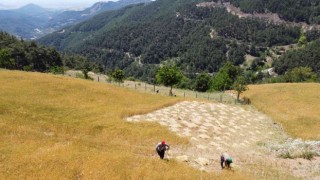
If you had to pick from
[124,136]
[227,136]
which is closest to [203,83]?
[227,136]

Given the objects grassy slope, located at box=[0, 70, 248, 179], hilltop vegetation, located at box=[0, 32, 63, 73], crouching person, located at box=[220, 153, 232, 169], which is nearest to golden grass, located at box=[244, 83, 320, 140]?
grassy slope, located at box=[0, 70, 248, 179]

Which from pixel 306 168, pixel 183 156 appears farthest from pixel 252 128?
pixel 183 156

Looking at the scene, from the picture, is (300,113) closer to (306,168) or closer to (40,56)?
(306,168)

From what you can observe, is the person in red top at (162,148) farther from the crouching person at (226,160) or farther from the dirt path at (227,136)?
the crouching person at (226,160)

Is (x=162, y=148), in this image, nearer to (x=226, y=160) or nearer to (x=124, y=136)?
(x=226, y=160)

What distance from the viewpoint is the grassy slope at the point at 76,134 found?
33125mm

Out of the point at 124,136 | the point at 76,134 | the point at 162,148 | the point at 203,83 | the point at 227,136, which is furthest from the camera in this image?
the point at 203,83

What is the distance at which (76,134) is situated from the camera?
47125 millimetres

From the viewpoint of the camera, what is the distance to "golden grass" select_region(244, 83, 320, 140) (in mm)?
63638

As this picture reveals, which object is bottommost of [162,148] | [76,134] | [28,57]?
[28,57]

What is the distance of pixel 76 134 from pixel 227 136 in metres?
23.2

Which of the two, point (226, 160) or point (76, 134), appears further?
point (76, 134)

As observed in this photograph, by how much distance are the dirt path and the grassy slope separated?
120 inches

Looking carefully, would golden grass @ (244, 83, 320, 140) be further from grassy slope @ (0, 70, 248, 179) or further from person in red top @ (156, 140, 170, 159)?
person in red top @ (156, 140, 170, 159)
